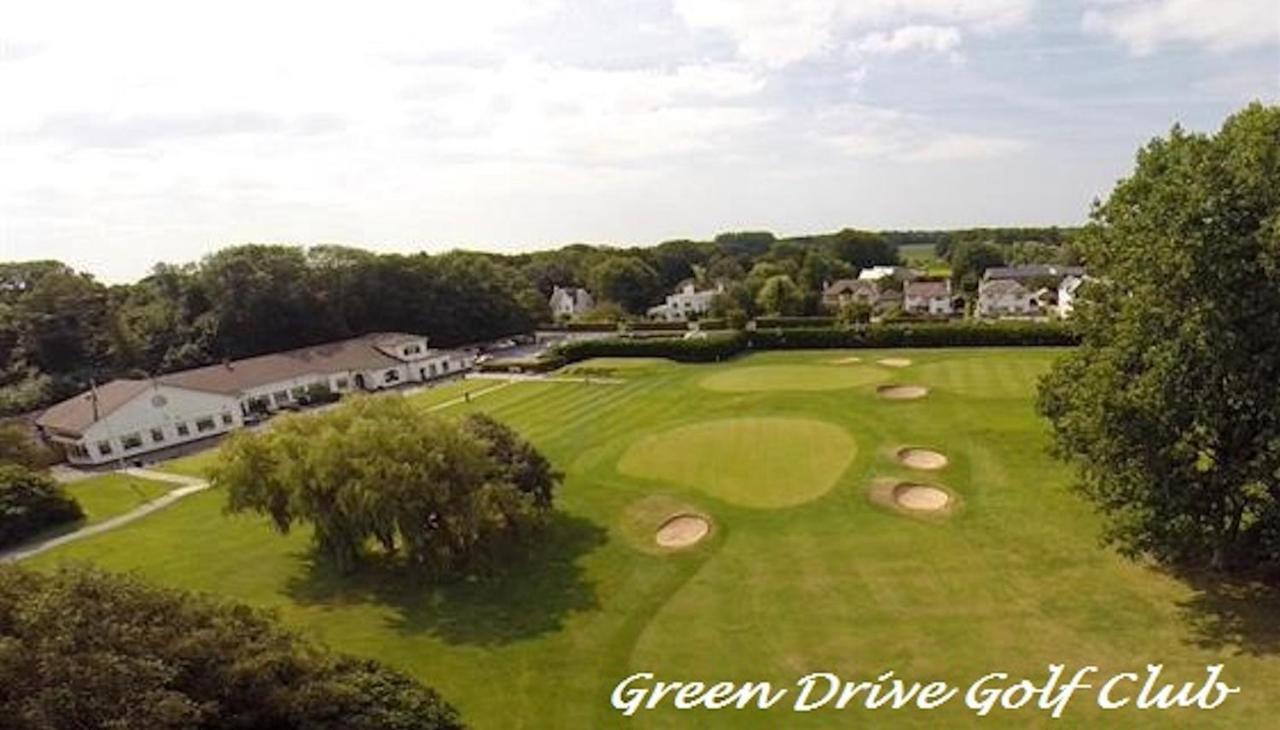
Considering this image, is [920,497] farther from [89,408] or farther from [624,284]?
[624,284]

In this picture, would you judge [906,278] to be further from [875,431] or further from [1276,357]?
[1276,357]

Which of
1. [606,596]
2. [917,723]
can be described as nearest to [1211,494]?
[917,723]

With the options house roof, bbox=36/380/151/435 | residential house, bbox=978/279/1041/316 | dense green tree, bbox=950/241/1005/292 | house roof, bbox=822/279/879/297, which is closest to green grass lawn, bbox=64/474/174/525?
house roof, bbox=36/380/151/435

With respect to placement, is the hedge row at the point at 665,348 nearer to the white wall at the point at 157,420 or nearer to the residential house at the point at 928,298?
the white wall at the point at 157,420

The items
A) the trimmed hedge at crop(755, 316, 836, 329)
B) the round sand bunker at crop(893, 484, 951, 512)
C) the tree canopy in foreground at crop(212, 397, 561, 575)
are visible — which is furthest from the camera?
the trimmed hedge at crop(755, 316, 836, 329)

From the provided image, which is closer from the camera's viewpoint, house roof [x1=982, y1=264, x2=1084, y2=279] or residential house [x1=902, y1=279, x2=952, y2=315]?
residential house [x1=902, y1=279, x2=952, y2=315]

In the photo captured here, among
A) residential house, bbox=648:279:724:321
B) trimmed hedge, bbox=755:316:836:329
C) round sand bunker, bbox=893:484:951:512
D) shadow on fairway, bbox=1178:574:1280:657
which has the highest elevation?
residential house, bbox=648:279:724:321

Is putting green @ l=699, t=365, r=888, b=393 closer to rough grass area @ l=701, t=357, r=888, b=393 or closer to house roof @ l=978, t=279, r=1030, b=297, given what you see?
rough grass area @ l=701, t=357, r=888, b=393

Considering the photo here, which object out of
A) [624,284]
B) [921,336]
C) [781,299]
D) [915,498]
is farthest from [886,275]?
[915,498]
